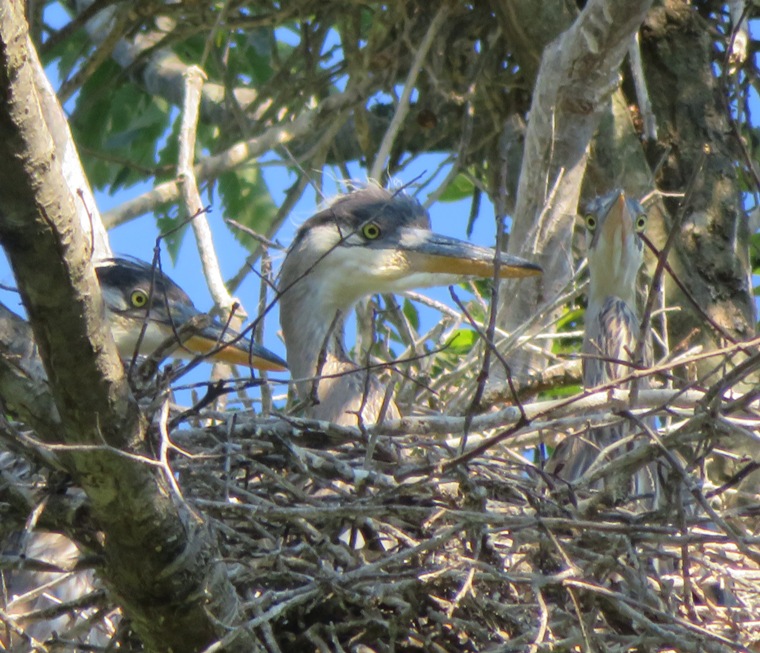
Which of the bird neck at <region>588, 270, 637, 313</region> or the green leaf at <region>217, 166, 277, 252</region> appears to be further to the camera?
the green leaf at <region>217, 166, 277, 252</region>

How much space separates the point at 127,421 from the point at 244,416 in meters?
0.72

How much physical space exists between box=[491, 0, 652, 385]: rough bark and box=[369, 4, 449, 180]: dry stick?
372 millimetres

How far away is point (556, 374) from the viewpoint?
3363mm

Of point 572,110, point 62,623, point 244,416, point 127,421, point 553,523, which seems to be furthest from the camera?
point 572,110

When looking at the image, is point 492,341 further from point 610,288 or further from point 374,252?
point 610,288

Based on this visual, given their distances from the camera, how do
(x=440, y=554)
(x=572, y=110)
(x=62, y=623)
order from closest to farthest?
(x=440, y=554), (x=62, y=623), (x=572, y=110)

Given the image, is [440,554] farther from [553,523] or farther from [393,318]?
[393,318]

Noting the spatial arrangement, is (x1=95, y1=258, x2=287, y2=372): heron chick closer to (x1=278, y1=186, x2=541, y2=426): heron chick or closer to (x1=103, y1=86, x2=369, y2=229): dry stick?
(x1=103, y1=86, x2=369, y2=229): dry stick

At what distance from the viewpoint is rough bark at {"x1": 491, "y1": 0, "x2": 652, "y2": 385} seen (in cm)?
301

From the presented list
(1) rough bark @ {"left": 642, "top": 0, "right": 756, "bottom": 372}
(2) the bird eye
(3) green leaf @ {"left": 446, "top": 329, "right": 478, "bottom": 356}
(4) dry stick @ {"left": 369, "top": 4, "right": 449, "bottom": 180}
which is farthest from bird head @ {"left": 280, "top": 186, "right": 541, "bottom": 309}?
(1) rough bark @ {"left": 642, "top": 0, "right": 756, "bottom": 372}

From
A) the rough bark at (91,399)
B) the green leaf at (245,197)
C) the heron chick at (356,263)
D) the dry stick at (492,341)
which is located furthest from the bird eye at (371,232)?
the rough bark at (91,399)

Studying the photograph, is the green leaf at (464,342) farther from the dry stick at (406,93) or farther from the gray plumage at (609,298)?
the dry stick at (406,93)

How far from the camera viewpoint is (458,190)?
4.13 m

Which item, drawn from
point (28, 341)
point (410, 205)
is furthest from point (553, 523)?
point (410, 205)
